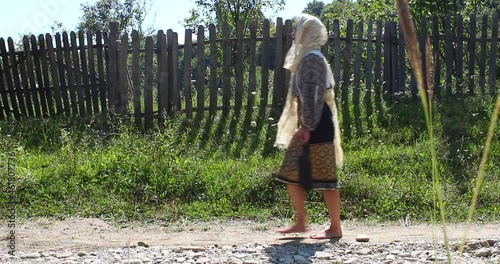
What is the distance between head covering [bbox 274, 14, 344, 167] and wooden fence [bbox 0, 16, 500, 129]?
463 cm

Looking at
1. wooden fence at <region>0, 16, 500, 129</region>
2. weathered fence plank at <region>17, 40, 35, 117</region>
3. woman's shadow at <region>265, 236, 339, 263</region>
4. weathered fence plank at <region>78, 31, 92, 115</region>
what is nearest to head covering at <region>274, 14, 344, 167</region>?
woman's shadow at <region>265, 236, 339, 263</region>

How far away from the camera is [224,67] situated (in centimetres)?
986

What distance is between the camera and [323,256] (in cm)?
425

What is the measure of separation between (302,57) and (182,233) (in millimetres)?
1937

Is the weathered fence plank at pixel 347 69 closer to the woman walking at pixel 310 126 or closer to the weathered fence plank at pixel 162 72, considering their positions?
the weathered fence plank at pixel 162 72

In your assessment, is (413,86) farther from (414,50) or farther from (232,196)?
(414,50)

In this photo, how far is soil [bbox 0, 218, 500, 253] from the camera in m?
5.07

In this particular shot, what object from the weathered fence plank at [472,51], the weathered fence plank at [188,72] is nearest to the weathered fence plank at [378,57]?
the weathered fence plank at [472,51]

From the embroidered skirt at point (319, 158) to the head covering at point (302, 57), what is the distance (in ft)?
0.32

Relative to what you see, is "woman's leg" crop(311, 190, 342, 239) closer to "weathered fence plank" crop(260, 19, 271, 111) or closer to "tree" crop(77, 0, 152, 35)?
"weathered fence plank" crop(260, 19, 271, 111)

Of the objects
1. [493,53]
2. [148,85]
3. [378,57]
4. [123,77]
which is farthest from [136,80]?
[493,53]

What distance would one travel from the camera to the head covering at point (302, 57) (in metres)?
4.51

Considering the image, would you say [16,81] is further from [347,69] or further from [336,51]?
[347,69]

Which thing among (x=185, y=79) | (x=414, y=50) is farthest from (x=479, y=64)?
(x=414, y=50)
